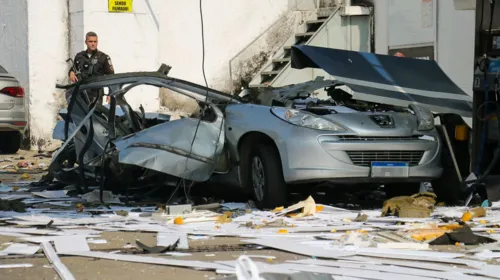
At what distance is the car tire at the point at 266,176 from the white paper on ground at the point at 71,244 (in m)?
2.36

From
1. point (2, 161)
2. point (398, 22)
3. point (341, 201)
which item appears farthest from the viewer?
point (398, 22)

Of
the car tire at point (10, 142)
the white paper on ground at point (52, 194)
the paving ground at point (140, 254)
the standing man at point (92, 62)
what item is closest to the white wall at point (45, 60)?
the car tire at point (10, 142)

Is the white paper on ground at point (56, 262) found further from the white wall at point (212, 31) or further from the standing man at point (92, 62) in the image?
the white wall at point (212, 31)

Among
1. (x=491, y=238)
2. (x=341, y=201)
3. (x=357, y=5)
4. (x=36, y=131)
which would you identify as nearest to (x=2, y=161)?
(x=36, y=131)

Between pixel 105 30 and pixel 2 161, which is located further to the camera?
pixel 105 30

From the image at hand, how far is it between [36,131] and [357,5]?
6642mm

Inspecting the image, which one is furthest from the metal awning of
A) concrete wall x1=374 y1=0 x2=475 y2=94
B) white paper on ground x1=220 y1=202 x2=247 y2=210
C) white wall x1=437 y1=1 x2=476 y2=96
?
white wall x1=437 y1=1 x2=476 y2=96

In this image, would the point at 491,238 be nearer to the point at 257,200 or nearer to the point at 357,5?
the point at 257,200

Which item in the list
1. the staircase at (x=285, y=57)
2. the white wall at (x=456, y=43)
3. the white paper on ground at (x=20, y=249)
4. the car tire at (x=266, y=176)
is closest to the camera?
the white paper on ground at (x=20, y=249)

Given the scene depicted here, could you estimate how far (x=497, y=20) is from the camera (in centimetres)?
1113

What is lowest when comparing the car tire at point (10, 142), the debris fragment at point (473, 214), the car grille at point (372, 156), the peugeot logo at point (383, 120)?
the car tire at point (10, 142)

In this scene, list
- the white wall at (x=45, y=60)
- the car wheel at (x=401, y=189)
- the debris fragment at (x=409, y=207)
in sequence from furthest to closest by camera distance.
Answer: the white wall at (x=45, y=60) < the car wheel at (x=401, y=189) < the debris fragment at (x=409, y=207)

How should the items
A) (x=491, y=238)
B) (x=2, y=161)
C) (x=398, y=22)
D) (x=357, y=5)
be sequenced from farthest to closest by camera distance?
(x=357, y=5) < (x=398, y=22) < (x=2, y=161) < (x=491, y=238)

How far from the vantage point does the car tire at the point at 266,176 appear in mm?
10438
